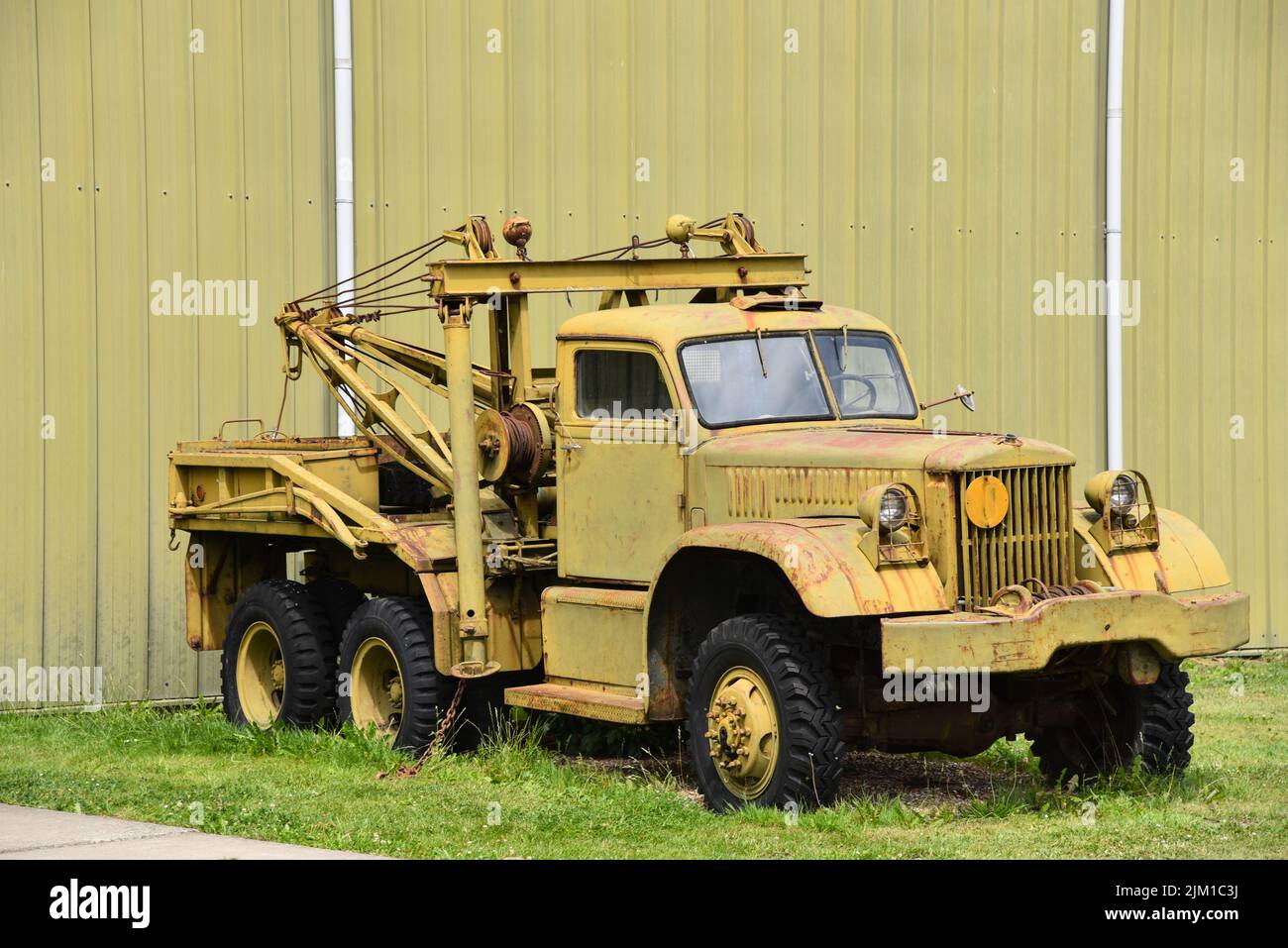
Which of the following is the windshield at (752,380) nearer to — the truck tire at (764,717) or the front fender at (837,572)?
the front fender at (837,572)

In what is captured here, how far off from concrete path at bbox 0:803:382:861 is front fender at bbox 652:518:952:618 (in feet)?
7.06

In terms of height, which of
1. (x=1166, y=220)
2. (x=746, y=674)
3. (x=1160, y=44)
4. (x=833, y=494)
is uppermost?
(x=1160, y=44)

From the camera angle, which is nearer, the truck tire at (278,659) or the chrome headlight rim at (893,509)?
the chrome headlight rim at (893,509)

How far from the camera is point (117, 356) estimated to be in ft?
43.0

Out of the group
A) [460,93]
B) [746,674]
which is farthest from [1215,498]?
[746,674]

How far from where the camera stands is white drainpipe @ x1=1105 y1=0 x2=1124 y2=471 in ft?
50.7

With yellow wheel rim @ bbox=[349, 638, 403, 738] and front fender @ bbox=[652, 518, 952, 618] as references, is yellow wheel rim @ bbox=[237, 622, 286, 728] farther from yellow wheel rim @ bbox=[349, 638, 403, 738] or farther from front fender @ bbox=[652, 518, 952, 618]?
front fender @ bbox=[652, 518, 952, 618]

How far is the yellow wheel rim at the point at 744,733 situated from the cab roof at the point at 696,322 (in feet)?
6.13

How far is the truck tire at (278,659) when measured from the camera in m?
11.7

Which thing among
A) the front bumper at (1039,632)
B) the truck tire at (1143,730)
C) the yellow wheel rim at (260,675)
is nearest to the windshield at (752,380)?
the front bumper at (1039,632)

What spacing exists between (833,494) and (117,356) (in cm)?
585

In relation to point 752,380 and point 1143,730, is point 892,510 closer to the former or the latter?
point 752,380

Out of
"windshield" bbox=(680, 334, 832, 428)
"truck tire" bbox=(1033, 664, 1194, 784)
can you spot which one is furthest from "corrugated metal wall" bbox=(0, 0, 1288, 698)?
"truck tire" bbox=(1033, 664, 1194, 784)
